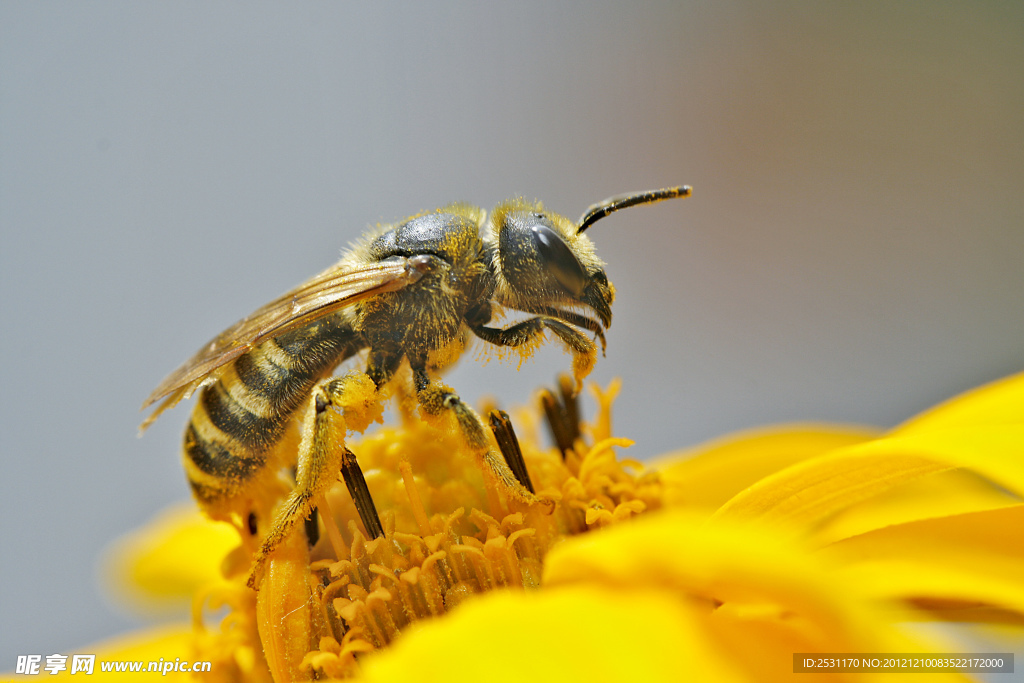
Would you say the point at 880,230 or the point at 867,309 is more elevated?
the point at 880,230

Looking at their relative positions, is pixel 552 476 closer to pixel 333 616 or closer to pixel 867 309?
pixel 333 616

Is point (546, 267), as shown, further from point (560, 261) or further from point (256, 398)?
Answer: point (256, 398)

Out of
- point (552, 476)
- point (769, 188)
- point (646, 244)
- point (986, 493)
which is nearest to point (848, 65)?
point (769, 188)

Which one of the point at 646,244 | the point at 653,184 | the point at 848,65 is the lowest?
the point at 646,244

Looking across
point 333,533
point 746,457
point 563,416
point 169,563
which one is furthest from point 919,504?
point 169,563

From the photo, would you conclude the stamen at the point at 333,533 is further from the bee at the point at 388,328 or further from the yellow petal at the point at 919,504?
the yellow petal at the point at 919,504

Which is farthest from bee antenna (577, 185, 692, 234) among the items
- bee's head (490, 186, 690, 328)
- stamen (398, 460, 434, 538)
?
stamen (398, 460, 434, 538)

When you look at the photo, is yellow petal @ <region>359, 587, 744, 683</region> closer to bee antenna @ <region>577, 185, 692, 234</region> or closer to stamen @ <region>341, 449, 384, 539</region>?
stamen @ <region>341, 449, 384, 539</region>
